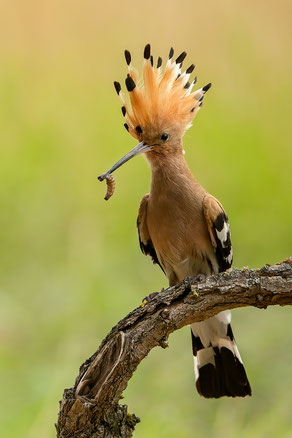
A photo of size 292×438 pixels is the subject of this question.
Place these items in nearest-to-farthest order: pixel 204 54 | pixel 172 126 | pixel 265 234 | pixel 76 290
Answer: pixel 172 126
pixel 76 290
pixel 265 234
pixel 204 54

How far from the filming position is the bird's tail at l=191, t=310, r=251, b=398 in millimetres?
2049

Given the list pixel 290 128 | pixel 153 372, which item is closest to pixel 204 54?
pixel 290 128

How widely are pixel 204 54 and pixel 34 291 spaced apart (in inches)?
62.2

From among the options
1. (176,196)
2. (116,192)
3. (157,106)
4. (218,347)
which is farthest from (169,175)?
(116,192)

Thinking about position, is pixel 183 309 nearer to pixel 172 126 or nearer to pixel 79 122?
pixel 172 126

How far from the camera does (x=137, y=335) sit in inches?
58.8

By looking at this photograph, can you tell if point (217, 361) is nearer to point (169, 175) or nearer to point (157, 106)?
point (169, 175)

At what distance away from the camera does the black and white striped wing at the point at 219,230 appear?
6.42ft

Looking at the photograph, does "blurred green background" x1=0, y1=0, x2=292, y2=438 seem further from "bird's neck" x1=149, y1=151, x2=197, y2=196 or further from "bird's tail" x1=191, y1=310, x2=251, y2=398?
"bird's neck" x1=149, y1=151, x2=197, y2=196

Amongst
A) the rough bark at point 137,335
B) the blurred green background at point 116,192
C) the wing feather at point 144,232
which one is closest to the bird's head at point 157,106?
the wing feather at point 144,232

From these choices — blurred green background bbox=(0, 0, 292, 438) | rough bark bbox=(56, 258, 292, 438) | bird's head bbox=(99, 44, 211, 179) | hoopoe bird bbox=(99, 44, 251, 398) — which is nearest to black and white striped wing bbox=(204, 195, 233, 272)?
hoopoe bird bbox=(99, 44, 251, 398)

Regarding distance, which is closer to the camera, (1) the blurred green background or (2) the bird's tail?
(2) the bird's tail

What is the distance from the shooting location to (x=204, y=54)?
3873mm

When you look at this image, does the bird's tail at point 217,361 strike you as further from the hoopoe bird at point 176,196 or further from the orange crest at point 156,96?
the orange crest at point 156,96
